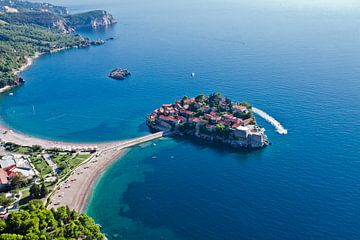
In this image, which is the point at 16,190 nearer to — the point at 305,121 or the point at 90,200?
the point at 90,200

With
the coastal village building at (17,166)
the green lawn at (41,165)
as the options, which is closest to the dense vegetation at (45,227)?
the coastal village building at (17,166)

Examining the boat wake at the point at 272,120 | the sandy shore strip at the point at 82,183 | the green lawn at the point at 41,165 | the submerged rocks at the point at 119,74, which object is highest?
the submerged rocks at the point at 119,74

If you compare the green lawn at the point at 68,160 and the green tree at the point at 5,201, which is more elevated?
the green lawn at the point at 68,160

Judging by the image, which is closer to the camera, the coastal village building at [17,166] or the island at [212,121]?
the coastal village building at [17,166]

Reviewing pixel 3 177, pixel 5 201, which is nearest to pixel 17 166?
pixel 3 177

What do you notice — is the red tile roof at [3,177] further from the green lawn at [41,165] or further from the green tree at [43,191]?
the green tree at [43,191]

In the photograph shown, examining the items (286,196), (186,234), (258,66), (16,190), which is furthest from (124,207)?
(258,66)

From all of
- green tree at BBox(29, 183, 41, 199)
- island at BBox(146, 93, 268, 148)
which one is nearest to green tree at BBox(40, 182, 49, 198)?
green tree at BBox(29, 183, 41, 199)
